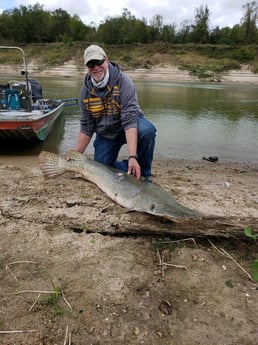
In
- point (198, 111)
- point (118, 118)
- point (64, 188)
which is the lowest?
point (198, 111)

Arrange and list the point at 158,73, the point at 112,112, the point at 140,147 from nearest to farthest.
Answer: the point at 112,112 < the point at 140,147 < the point at 158,73

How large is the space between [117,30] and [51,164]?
8164 centimetres

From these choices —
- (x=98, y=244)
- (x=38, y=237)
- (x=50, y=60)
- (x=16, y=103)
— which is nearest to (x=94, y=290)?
(x=98, y=244)

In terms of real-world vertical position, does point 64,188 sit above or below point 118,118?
below

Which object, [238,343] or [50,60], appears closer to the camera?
[238,343]

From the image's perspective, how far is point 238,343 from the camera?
2053mm

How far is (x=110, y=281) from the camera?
2564mm

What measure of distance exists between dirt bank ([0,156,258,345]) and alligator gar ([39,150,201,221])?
0.37ft

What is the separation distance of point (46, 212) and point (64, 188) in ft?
2.66

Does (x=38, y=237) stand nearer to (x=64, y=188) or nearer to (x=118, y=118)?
(x=64, y=188)

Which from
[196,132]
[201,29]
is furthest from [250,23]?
[196,132]

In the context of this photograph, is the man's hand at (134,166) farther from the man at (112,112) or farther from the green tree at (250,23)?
the green tree at (250,23)

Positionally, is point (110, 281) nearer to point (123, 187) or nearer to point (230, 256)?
point (230, 256)

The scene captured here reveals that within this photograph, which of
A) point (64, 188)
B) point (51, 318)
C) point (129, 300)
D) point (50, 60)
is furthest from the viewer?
point (50, 60)
